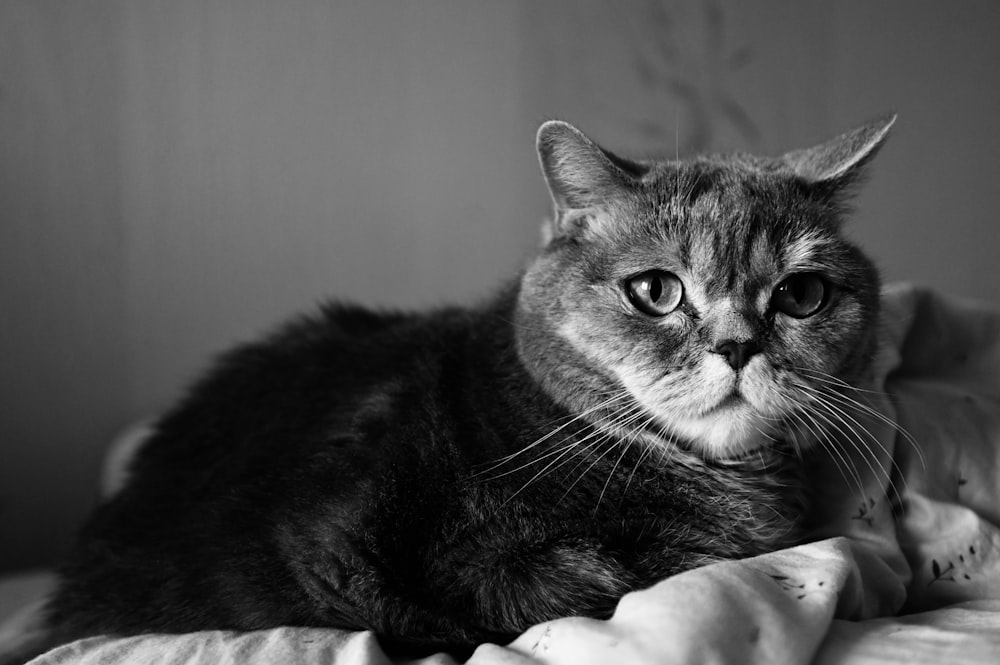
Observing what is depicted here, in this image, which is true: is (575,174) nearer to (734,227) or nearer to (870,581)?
(734,227)

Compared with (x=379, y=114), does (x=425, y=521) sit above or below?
below

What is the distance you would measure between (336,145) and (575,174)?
124cm

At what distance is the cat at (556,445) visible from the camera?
1.03 m

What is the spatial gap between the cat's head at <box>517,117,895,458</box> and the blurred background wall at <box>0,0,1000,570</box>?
45.1 inches

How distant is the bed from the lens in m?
0.85

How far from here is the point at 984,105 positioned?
8.30 ft

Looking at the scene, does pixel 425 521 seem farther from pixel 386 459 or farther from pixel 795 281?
pixel 795 281

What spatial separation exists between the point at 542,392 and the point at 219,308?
1.34 meters

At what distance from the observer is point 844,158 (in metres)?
1.17

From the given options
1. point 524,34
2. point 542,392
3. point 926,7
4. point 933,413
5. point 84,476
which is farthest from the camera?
point 926,7

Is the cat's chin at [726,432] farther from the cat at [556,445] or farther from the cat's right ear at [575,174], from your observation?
the cat's right ear at [575,174]

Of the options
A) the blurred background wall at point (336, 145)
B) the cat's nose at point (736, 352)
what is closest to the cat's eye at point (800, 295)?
the cat's nose at point (736, 352)

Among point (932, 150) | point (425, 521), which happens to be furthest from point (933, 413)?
point (932, 150)

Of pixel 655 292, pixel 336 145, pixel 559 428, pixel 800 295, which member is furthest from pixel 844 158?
pixel 336 145
